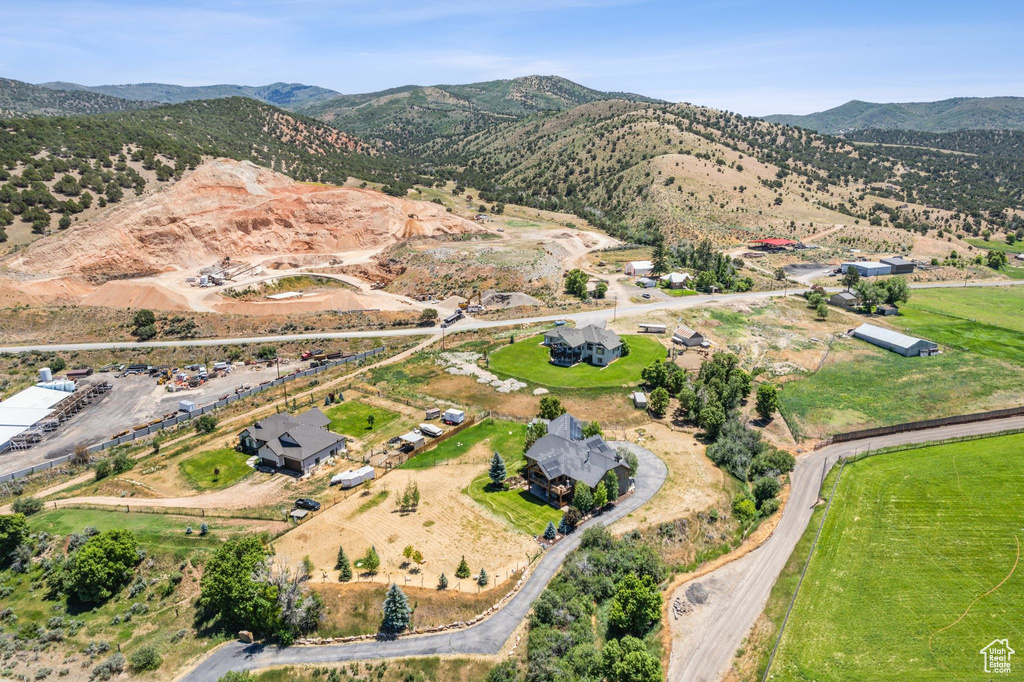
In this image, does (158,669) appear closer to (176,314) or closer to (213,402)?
(213,402)

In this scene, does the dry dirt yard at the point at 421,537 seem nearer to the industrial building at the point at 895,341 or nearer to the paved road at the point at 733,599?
the paved road at the point at 733,599

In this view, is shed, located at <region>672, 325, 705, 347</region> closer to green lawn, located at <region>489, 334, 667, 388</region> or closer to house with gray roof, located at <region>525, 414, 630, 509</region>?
green lawn, located at <region>489, 334, 667, 388</region>

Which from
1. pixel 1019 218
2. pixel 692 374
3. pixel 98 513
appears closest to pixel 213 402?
pixel 98 513

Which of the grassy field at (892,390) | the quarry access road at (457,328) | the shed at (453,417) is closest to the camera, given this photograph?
the shed at (453,417)

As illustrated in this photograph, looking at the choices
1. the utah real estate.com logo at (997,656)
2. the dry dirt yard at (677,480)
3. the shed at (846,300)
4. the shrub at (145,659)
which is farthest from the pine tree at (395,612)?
the shed at (846,300)

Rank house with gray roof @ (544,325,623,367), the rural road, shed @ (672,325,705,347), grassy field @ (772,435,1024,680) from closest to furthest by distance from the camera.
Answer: the rural road < grassy field @ (772,435,1024,680) < house with gray roof @ (544,325,623,367) < shed @ (672,325,705,347)

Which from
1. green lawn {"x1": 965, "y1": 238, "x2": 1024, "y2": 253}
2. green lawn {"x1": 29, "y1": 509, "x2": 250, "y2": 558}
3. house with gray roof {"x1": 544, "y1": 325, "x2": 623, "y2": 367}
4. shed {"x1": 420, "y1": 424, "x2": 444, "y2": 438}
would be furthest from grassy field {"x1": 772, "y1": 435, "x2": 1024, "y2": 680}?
green lawn {"x1": 965, "y1": 238, "x2": 1024, "y2": 253}
